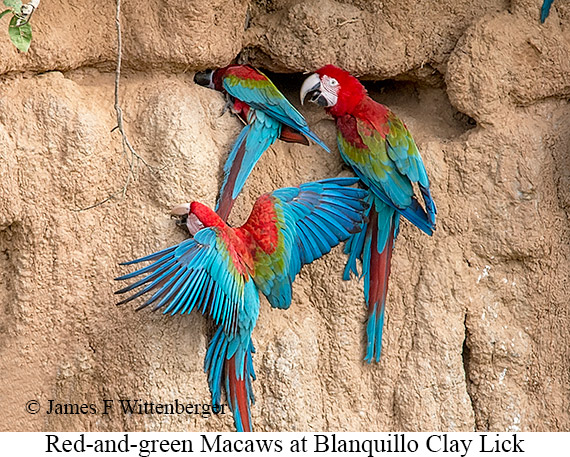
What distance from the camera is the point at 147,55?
2.40m

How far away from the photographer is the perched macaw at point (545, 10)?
8.34 feet

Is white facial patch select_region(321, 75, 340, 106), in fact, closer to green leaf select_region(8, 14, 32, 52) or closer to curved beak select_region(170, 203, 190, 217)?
curved beak select_region(170, 203, 190, 217)

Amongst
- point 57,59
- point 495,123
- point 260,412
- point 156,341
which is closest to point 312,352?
point 260,412

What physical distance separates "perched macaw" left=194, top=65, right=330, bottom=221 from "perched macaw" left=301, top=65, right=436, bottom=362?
87 millimetres

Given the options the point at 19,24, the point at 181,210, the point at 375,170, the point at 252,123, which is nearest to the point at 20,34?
the point at 19,24

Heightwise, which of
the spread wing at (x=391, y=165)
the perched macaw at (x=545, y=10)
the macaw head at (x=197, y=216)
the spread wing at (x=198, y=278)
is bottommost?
the spread wing at (x=198, y=278)

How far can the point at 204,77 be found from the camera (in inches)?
98.3

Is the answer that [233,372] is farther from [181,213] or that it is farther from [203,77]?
[203,77]

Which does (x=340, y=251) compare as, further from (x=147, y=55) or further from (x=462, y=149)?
(x=147, y=55)

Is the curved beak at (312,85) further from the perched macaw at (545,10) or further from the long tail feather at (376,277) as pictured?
the perched macaw at (545,10)

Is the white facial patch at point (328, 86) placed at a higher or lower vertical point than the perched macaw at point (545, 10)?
lower

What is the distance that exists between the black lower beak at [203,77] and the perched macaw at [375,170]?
0.25 metres

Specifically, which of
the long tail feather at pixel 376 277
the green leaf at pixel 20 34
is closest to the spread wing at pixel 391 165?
the long tail feather at pixel 376 277

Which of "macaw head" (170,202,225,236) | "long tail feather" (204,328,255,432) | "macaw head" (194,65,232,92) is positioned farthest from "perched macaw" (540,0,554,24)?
"long tail feather" (204,328,255,432)
